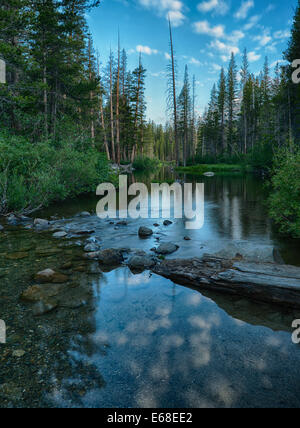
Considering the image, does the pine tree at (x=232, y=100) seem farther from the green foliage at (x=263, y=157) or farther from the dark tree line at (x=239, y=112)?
the green foliage at (x=263, y=157)

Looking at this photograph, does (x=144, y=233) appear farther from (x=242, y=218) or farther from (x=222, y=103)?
(x=222, y=103)

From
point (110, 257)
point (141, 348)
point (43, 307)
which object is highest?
point (110, 257)

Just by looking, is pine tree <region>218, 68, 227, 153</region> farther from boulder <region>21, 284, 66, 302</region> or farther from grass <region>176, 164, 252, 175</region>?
boulder <region>21, 284, 66, 302</region>

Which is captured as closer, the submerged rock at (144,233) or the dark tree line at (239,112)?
the submerged rock at (144,233)

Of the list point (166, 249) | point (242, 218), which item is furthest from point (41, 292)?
point (242, 218)

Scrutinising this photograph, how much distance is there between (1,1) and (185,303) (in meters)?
15.0

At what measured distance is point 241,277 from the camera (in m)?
4.12

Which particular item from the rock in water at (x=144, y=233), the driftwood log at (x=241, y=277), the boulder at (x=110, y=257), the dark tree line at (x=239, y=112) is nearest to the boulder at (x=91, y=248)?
the boulder at (x=110, y=257)

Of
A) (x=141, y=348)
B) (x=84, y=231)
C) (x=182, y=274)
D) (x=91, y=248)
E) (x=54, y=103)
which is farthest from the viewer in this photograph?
(x=54, y=103)

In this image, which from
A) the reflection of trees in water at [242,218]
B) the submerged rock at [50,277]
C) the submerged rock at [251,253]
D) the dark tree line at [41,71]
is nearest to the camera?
the submerged rock at [50,277]

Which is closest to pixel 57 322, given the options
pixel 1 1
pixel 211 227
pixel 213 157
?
pixel 211 227

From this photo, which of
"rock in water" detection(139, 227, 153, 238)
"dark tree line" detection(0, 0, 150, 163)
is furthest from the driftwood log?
"dark tree line" detection(0, 0, 150, 163)

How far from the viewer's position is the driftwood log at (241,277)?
373cm
